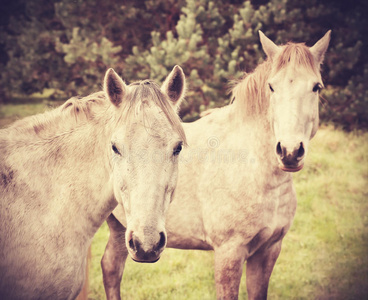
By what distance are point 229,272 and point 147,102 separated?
63.1 inches

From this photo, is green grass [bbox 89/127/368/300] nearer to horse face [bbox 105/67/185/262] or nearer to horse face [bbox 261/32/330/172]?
horse face [bbox 261/32/330/172]

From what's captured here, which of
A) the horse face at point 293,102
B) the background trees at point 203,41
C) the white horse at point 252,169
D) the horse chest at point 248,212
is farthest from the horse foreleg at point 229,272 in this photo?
the background trees at point 203,41

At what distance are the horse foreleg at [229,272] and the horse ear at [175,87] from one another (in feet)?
4.48

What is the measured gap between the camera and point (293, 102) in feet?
8.04

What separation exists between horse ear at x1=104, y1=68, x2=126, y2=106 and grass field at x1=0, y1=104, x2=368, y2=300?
274cm

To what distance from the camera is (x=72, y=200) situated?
2059 millimetres

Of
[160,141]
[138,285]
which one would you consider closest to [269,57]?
[160,141]

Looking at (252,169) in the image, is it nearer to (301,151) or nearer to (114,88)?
(301,151)

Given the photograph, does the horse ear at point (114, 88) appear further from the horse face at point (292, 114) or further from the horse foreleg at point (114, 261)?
the horse foreleg at point (114, 261)

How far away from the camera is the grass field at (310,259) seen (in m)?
3.91

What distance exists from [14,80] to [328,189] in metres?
Result: 9.87

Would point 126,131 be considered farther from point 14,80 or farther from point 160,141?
point 14,80

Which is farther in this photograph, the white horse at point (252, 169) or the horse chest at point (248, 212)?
the horse chest at point (248, 212)

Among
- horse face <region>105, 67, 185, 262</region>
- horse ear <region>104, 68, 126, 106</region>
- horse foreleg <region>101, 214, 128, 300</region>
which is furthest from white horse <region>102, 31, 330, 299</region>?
horse ear <region>104, 68, 126, 106</region>
